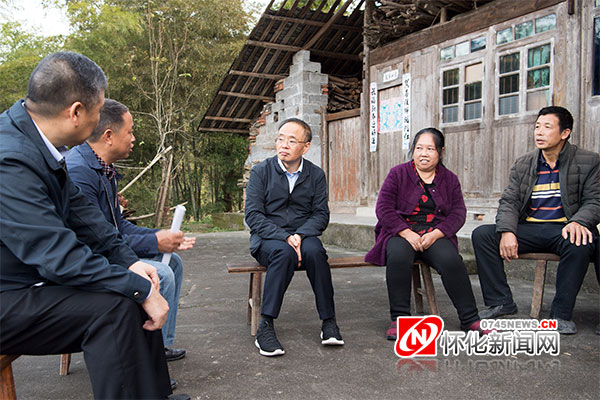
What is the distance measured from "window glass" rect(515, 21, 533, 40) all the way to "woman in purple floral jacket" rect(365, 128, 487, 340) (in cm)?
339

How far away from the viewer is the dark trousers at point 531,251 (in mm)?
3082

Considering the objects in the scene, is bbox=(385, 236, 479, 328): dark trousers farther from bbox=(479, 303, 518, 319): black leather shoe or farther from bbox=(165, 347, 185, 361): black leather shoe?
bbox=(165, 347, 185, 361): black leather shoe

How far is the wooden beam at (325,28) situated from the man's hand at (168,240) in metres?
6.95

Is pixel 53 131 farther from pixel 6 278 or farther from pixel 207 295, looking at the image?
pixel 207 295

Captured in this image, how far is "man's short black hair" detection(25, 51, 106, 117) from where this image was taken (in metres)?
1.62

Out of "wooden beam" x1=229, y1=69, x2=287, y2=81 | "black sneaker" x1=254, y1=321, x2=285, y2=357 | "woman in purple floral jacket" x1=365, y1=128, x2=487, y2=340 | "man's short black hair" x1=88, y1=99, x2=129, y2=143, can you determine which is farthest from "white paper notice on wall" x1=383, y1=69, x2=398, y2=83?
"man's short black hair" x1=88, y1=99, x2=129, y2=143

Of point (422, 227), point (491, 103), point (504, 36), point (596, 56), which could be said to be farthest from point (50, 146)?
point (504, 36)

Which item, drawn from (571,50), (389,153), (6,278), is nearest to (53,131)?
(6,278)

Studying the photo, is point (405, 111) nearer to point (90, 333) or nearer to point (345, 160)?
point (345, 160)

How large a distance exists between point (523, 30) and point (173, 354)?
5.51 meters

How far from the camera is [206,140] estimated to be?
14391 mm

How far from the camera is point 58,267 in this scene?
4.97 feet

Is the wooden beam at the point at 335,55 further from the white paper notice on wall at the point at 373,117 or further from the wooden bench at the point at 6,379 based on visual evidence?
the wooden bench at the point at 6,379

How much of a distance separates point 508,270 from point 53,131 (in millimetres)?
4295
